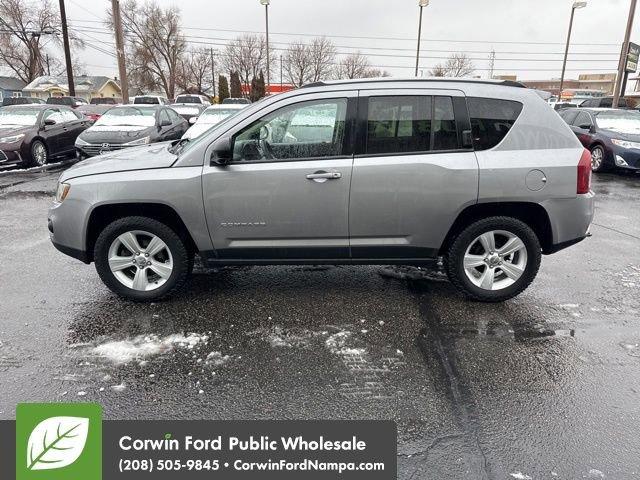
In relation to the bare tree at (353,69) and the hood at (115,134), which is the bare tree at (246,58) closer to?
the bare tree at (353,69)

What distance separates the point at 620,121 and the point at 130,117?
12.8 metres

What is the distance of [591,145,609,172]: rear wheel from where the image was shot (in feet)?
38.3

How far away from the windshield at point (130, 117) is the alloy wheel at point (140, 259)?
8.56 meters

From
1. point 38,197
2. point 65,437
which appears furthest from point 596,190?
point 38,197

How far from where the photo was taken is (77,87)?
72.7 meters

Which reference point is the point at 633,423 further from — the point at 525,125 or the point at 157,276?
the point at 157,276

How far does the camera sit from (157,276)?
13.6 feet

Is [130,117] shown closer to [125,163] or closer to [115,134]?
[115,134]

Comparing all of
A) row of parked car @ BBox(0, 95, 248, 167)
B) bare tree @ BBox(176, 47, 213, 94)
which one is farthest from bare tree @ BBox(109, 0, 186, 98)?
row of parked car @ BBox(0, 95, 248, 167)

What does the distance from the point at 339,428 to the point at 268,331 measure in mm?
1423

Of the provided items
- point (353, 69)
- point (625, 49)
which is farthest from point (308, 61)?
point (625, 49)

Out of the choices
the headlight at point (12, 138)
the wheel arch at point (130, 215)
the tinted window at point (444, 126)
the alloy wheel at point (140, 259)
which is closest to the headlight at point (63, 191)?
the wheel arch at point (130, 215)

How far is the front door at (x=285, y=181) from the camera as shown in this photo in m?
3.81

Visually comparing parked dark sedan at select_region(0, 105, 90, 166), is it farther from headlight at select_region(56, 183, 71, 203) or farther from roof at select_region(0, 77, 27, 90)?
roof at select_region(0, 77, 27, 90)
